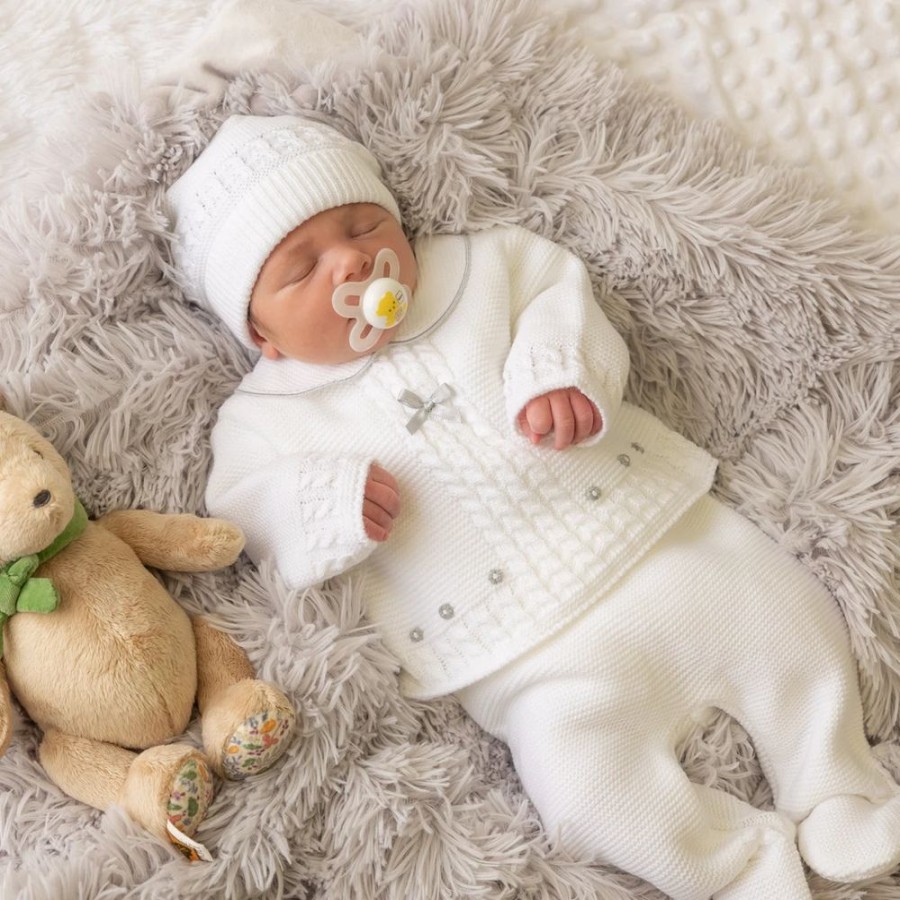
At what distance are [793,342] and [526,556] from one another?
45cm

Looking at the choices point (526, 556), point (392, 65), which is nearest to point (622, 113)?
point (392, 65)

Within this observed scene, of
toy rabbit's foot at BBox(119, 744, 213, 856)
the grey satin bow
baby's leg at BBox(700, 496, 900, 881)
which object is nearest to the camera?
toy rabbit's foot at BBox(119, 744, 213, 856)

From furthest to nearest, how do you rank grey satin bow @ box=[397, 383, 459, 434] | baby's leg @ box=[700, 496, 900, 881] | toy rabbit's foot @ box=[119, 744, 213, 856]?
grey satin bow @ box=[397, 383, 459, 434]
baby's leg @ box=[700, 496, 900, 881]
toy rabbit's foot @ box=[119, 744, 213, 856]

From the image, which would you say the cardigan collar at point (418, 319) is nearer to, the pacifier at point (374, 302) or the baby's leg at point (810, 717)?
the pacifier at point (374, 302)

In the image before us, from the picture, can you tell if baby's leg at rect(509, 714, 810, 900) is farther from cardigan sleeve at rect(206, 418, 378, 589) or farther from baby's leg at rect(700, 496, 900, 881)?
cardigan sleeve at rect(206, 418, 378, 589)

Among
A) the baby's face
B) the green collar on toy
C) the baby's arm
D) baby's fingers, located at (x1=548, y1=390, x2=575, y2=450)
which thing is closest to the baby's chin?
the baby's face

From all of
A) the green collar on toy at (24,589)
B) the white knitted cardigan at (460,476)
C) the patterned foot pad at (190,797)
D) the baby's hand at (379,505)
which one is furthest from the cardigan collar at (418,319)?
the patterned foot pad at (190,797)

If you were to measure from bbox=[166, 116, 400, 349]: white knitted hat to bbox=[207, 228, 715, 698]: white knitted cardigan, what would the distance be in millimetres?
140

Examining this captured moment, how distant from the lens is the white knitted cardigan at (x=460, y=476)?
1.14 metres

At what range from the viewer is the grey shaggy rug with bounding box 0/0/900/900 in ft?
3.57

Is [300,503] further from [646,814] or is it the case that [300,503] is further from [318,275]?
[646,814]

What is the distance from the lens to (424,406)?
1188 millimetres

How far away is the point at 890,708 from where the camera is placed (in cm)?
116

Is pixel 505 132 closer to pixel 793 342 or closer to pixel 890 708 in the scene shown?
pixel 793 342
